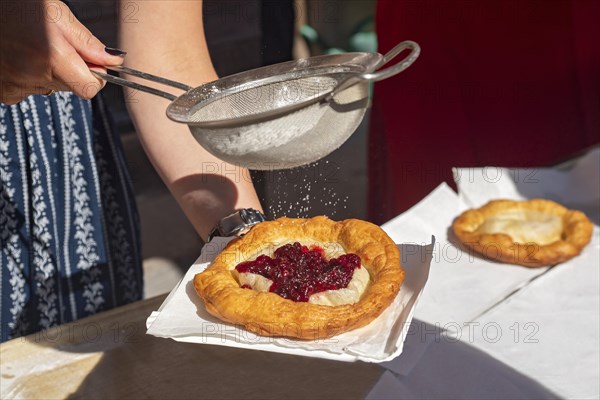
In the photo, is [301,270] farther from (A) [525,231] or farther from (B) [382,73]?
(A) [525,231]

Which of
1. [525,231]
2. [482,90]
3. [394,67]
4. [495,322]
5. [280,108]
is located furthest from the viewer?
[482,90]

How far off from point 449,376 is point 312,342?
0.40 metres

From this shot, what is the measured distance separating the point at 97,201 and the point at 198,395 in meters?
0.63

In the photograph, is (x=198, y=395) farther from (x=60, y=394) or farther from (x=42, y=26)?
(x=42, y=26)

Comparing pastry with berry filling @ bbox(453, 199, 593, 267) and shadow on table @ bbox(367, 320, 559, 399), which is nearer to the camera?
shadow on table @ bbox(367, 320, 559, 399)

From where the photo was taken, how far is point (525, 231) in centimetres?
193

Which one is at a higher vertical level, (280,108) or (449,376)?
(280,108)

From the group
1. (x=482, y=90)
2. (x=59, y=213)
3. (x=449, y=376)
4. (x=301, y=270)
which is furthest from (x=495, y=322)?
(x=482, y=90)

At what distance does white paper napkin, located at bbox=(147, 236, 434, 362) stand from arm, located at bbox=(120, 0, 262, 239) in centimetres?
28

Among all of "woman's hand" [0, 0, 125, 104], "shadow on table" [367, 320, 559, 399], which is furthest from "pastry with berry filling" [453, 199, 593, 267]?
"woman's hand" [0, 0, 125, 104]

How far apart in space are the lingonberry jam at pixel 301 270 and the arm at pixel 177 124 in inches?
9.6

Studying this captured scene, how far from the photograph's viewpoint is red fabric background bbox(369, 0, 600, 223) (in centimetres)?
244

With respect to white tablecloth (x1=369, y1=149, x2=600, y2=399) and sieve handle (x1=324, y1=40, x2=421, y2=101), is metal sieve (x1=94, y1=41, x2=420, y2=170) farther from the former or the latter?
white tablecloth (x1=369, y1=149, x2=600, y2=399)

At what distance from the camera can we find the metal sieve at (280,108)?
113 centimetres
